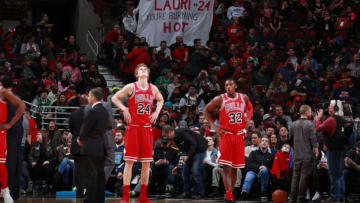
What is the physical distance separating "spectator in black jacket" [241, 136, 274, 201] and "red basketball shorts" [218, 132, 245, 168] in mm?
2943

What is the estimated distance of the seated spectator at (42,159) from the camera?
53.5ft

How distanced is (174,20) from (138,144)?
11172 millimetres

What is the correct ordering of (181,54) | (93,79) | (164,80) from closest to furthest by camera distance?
(93,79) < (164,80) < (181,54)

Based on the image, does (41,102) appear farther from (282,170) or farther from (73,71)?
(282,170)

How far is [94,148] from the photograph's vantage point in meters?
9.90

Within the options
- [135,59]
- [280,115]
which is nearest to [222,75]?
[135,59]

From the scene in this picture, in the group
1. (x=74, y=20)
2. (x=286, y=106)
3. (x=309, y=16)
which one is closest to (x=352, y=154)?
(x=286, y=106)

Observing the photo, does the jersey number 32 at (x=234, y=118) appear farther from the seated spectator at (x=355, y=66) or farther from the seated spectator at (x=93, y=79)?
the seated spectator at (x=355, y=66)

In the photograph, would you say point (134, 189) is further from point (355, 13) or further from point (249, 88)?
point (355, 13)

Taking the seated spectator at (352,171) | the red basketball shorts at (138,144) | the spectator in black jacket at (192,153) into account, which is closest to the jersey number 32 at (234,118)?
the red basketball shorts at (138,144)

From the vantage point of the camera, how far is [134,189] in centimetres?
1545

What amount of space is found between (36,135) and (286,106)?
6.68 m

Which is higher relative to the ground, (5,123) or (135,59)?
(135,59)

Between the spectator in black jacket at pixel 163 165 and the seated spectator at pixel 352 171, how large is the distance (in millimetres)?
3877
